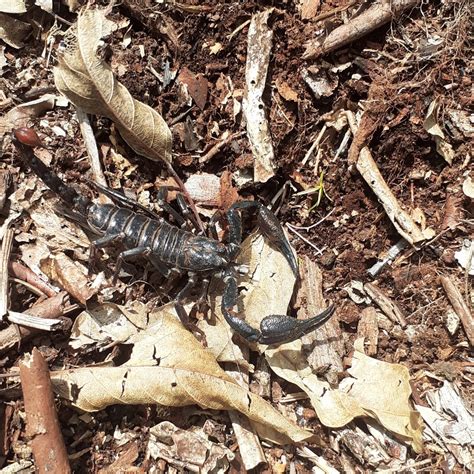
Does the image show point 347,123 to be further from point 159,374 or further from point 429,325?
point 159,374

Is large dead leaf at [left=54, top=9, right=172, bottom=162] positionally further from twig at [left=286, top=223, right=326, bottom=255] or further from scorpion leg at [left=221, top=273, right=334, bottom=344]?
scorpion leg at [left=221, top=273, right=334, bottom=344]

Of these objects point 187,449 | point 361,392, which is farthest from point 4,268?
point 361,392

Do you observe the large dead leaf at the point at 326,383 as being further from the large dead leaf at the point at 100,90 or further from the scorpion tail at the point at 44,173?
the scorpion tail at the point at 44,173

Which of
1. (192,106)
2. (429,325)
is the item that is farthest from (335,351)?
(192,106)

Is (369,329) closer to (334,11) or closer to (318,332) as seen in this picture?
(318,332)

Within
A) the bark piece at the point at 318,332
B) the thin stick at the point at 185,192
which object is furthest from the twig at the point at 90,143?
the bark piece at the point at 318,332

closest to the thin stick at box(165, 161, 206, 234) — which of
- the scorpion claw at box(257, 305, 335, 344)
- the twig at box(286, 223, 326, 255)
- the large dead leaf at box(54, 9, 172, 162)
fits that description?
the large dead leaf at box(54, 9, 172, 162)

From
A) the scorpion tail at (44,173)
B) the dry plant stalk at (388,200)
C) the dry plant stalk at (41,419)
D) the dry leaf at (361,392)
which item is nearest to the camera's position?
the dry plant stalk at (41,419)
